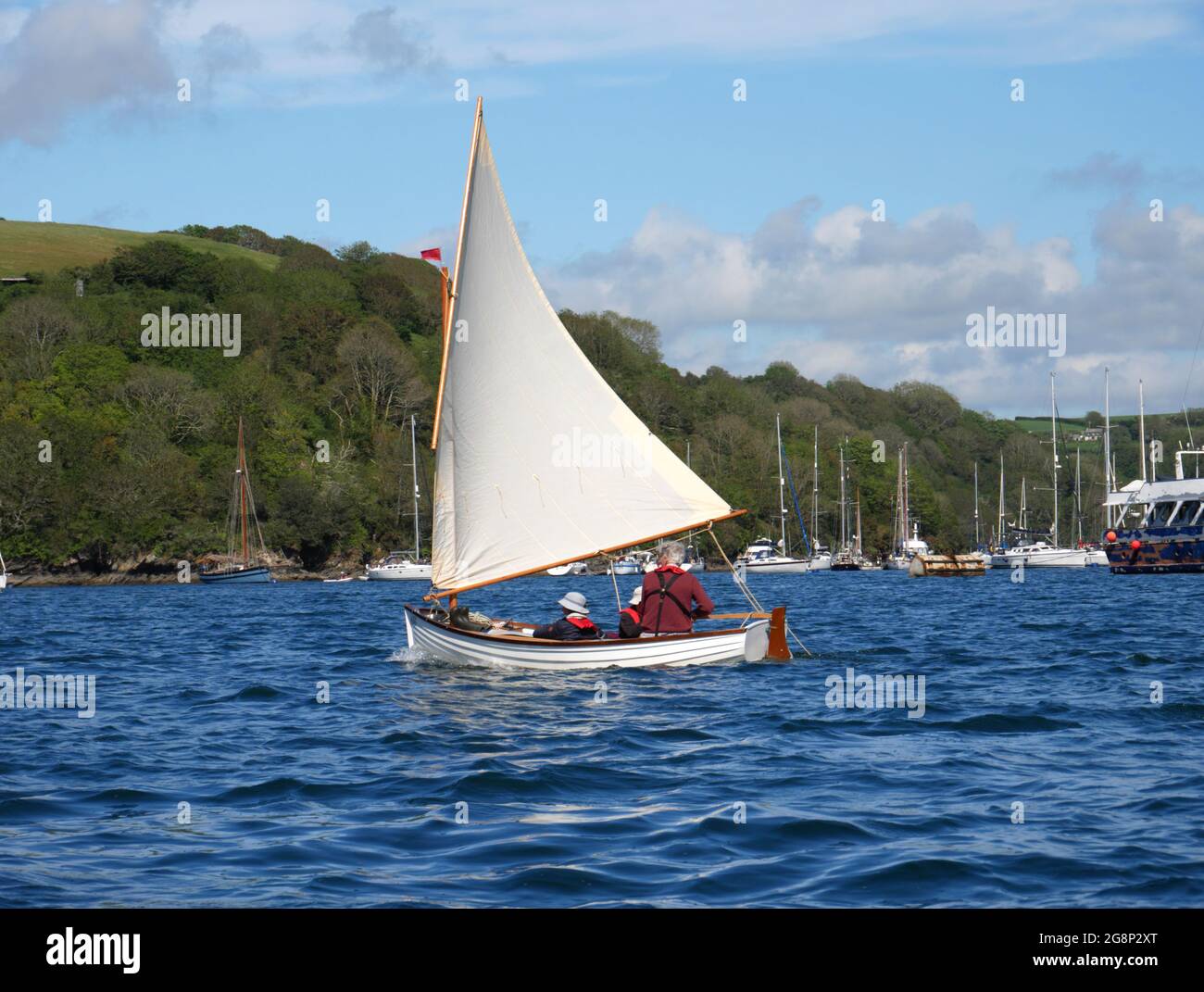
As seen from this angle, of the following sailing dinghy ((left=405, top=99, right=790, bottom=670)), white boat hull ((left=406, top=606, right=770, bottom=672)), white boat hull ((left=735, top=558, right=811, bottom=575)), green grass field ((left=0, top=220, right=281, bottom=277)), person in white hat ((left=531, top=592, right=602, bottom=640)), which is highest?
green grass field ((left=0, top=220, right=281, bottom=277))

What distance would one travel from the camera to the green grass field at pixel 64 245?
150m

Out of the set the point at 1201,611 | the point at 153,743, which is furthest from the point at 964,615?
the point at 153,743

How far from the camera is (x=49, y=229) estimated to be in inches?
6777

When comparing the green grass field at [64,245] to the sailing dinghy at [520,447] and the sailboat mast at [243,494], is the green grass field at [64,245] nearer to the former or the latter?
the sailboat mast at [243,494]

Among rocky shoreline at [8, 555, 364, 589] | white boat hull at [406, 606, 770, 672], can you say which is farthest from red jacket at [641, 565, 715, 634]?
rocky shoreline at [8, 555, 364, 589]

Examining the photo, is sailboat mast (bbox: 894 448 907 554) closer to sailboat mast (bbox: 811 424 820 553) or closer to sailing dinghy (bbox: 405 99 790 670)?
sailboat mast (bbox: 811 424 820 553)

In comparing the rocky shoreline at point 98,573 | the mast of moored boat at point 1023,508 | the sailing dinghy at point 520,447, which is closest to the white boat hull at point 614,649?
the sailing dinghy at point 520,447

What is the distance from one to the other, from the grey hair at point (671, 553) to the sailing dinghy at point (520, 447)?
170 centimetres

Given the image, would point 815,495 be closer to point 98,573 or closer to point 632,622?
point 98,573

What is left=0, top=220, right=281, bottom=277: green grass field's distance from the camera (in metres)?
150

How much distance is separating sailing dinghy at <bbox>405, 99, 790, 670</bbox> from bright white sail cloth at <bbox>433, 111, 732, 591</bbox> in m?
0.02
